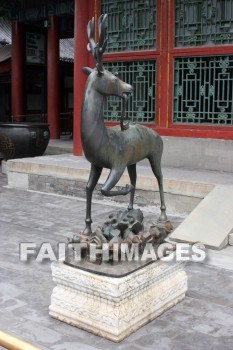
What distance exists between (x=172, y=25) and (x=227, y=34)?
1.03 metres

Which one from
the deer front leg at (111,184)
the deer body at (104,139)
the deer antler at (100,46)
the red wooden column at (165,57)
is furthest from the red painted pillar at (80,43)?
the deer antler at (100,46)

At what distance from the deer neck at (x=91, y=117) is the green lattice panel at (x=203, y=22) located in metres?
4.78

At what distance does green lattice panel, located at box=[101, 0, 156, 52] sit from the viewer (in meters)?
8.75

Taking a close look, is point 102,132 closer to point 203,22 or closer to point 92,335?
point 92,335

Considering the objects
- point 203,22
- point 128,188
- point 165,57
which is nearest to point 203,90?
point 165,57

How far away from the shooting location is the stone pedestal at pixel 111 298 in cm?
327

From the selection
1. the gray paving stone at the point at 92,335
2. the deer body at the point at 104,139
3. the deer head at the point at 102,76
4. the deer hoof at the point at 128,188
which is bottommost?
the gray paving stone at the point at 92,335

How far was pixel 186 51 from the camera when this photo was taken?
27.3ft

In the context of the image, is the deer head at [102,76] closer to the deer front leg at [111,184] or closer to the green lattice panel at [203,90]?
the deer front leg at [111,184]

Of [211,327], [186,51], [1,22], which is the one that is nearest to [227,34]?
[186,51]

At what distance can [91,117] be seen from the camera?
3.87 meters

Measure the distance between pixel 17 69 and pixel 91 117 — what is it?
11.3m

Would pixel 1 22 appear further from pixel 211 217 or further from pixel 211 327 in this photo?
pixel 211 327

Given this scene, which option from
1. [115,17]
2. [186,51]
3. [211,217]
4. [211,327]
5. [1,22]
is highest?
[1,22]
